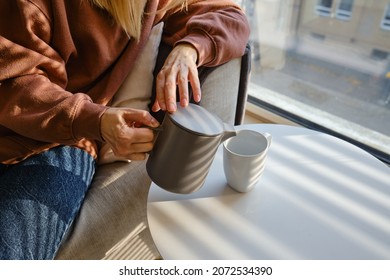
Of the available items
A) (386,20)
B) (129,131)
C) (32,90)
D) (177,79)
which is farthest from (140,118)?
(386,20)

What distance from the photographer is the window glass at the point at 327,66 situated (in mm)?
1314

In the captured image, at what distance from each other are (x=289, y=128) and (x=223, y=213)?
0.31 metres

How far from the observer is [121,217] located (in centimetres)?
85

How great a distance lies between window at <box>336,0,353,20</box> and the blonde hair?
790mm

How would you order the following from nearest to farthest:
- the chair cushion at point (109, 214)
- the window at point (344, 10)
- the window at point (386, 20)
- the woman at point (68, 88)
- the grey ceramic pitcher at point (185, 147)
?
the grey ceramic pitcher at point (185, 147)
the woman at point (68, 88)
the chair cushion at point (109, 214)
the window at point (386, 20)
the window at point (344, 10)

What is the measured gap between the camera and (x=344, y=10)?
4.35 feet

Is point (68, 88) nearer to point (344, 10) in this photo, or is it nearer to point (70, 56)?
point (70, 56)

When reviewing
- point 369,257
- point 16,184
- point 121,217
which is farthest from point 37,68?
point 369,257

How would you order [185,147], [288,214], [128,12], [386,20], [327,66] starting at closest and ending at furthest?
[185,147]
[288,214]
[128,12]
[386,20]
[327,66]

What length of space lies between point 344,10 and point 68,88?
999 millimetres

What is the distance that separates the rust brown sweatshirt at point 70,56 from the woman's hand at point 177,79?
0.12ft

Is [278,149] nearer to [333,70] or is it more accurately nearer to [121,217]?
[121,217]

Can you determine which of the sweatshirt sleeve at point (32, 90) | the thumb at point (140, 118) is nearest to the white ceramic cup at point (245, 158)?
the thumb at point (140, 118)

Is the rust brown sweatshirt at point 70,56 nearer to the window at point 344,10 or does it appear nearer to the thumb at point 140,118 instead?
the thumb at point 140,118
